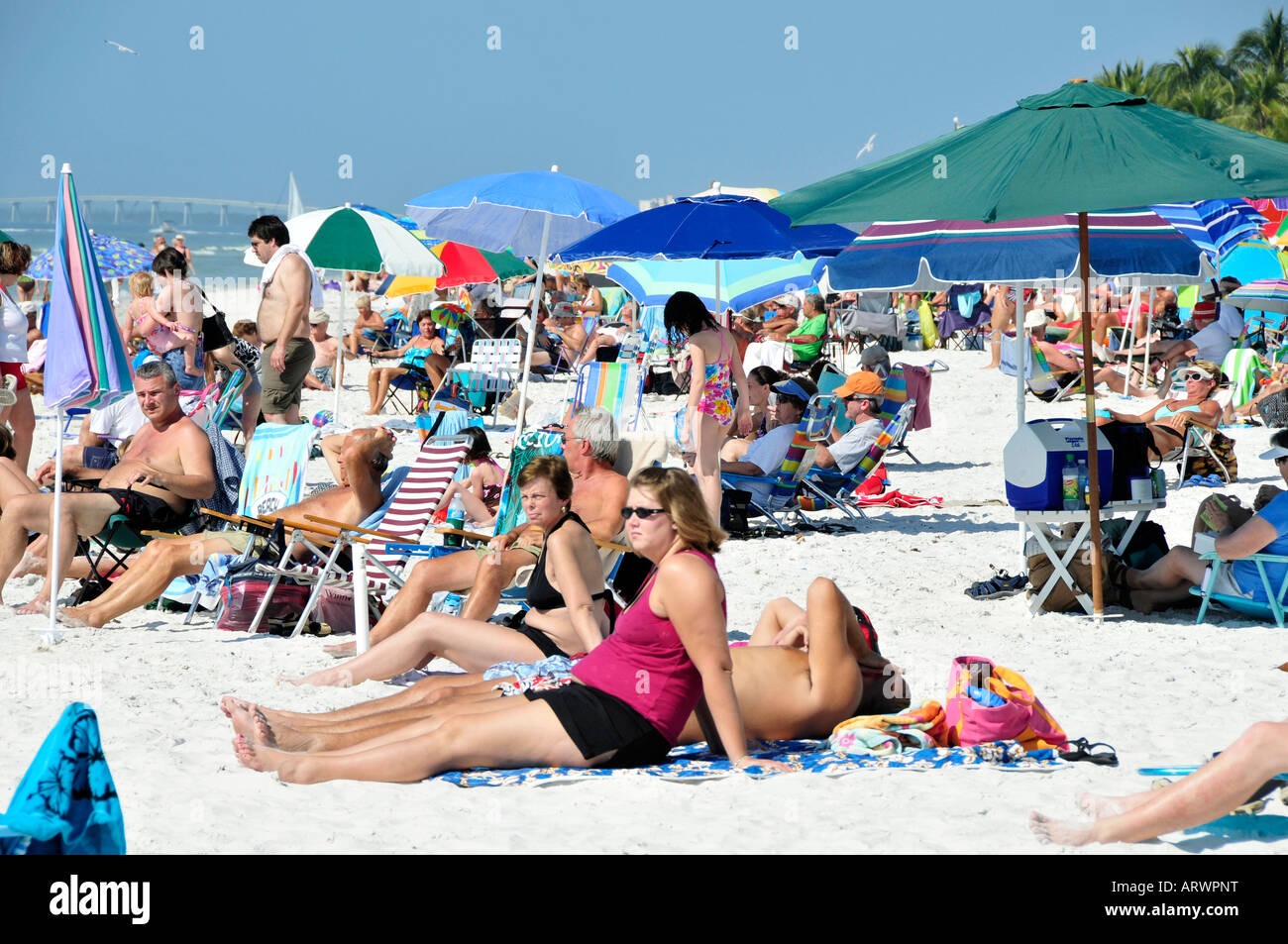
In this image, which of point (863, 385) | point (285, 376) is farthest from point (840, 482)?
point (285, 376)

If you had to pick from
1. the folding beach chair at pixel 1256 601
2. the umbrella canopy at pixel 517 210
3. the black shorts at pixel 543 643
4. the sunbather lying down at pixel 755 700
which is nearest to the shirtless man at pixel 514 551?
the black shorts at pixel 543 643

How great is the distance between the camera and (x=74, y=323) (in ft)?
18.0

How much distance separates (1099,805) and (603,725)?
133 cm

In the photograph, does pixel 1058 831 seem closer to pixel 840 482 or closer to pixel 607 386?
pixel 840 482

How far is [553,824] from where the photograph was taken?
135 inches

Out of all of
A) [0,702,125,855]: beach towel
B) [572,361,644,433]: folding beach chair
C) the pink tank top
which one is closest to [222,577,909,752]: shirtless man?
the pink tank top

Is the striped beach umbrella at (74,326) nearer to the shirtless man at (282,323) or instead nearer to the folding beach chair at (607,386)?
the shirtless man at (282,323)

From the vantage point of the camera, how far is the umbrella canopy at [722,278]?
12.9m

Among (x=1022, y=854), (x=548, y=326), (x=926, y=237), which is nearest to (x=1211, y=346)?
(x=926, y=237)

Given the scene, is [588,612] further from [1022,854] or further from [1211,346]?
[1211,346]

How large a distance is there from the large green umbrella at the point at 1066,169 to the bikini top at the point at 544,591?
1809 mm

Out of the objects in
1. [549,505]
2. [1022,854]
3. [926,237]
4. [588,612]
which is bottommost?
[1022,854]

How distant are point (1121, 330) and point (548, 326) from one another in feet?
25.5

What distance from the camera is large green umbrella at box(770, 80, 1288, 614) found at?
5.26 meters
